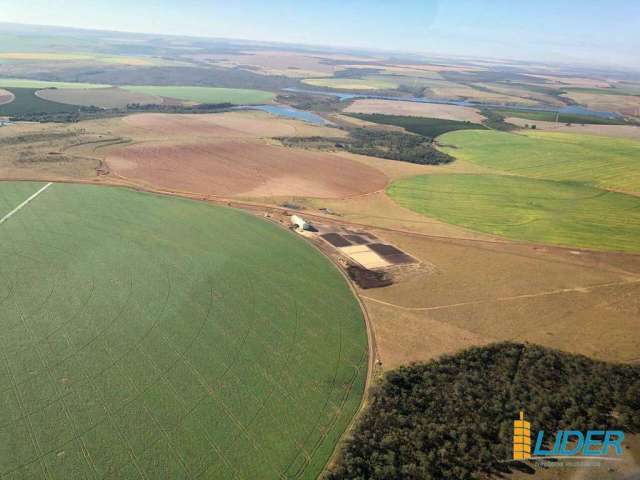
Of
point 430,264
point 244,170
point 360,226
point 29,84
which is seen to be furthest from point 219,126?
point 29,84

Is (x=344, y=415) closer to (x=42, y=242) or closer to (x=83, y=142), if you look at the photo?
(x=42, y=242)

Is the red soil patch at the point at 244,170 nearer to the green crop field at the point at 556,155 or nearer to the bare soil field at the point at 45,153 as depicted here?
the bare soil field at the point at 45,153

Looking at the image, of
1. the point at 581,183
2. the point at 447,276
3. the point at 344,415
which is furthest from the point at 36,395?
the point at 581,183

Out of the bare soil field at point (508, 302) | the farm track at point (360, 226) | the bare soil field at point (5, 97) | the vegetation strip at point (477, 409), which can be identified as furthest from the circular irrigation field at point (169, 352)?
the bare soil field at point (5, 97)

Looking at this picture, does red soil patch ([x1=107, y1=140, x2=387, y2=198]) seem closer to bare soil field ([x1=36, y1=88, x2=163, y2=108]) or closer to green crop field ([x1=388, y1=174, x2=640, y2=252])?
green crop field ([x1=388, y1=174, x2=640, y2=252])

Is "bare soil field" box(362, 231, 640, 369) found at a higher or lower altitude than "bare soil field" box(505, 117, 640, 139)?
lower

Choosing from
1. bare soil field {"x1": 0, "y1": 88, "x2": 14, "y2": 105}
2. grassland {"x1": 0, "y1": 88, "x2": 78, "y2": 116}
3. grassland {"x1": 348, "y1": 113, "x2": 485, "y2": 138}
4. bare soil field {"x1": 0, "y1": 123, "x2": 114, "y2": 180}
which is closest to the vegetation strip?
bare soil field {"x1": 0, "y1": 123, "x2": 114, "y2": 180}

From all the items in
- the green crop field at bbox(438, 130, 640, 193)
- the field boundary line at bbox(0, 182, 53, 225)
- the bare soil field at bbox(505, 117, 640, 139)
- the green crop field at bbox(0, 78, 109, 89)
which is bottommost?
the field boundary line at bbox(0, 182, 53, 225)
